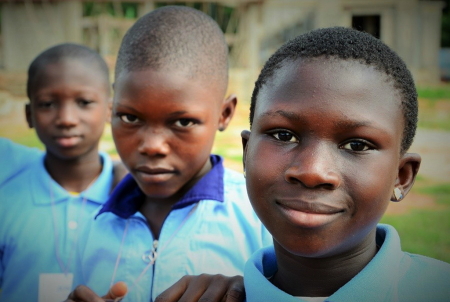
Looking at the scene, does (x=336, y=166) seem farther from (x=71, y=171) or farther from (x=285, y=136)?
(x=71, y=171)

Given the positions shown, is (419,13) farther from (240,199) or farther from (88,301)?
(88,301)

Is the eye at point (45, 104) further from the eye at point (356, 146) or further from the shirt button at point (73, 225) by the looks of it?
the eye at point (356, 146)

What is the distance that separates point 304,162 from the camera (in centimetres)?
122

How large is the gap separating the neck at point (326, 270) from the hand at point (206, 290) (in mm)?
174

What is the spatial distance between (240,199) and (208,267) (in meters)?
0.34

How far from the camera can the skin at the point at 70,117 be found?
2.65m

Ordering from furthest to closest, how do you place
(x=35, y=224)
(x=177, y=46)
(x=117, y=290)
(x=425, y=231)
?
(x=425, y=231)
(x=35, y=224)
(x=177, y=46)
(x=117, y=290)

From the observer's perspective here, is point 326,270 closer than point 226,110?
Yes

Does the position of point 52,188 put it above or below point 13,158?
below

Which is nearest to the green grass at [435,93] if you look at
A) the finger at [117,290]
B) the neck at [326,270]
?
the neck at [326,270]

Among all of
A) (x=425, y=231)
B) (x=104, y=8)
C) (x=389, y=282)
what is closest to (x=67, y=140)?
(x=389, y=282)

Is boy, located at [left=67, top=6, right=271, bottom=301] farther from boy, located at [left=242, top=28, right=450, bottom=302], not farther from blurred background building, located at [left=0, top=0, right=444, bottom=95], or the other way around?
blurred background building, located at [left=0, top=0, right=444, bottom=95]

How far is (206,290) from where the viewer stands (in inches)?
59.2

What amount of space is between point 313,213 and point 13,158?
2121 mm
